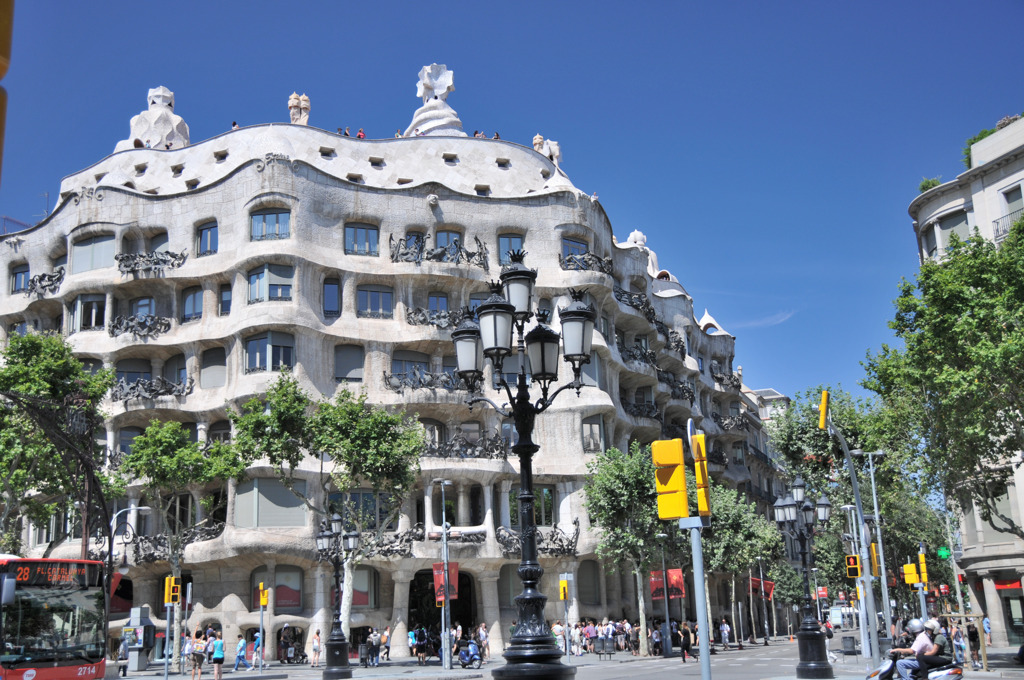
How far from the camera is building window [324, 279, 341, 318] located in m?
48.1

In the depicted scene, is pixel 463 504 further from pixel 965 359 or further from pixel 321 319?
pixel 965 359

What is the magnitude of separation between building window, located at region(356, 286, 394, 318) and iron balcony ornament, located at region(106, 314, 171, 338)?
945 centimetres

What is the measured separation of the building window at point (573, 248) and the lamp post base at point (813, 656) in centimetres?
3086

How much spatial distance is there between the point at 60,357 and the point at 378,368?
1458 centimetres

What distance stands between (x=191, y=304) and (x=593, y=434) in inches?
835

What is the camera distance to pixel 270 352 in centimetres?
4525

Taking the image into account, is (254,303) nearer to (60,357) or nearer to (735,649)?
(60,357)

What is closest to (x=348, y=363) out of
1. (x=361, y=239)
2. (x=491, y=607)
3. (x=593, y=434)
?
(x=361, y=239)

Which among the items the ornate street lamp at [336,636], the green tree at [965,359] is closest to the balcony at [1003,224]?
the green tree at [965,359]

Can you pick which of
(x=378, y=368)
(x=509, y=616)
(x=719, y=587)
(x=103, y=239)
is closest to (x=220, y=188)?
(x=103, y=239)

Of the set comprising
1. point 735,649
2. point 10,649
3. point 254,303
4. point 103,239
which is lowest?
point 735,649

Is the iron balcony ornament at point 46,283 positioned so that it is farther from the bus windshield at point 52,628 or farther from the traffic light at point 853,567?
the traffic light at point 853,567

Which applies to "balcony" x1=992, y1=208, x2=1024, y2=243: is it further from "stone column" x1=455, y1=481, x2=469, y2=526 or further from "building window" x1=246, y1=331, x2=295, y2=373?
"building window" x1=246, y1=331, x2=295, y2=373

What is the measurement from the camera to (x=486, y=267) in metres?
50.0
